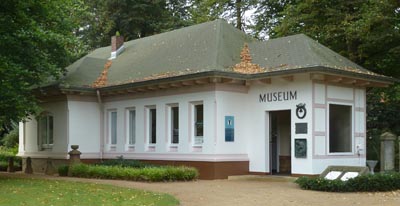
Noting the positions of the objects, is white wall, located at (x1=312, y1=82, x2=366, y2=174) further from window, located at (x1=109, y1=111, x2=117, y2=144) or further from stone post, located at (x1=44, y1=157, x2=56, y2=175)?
stone post, located at (x1=44, y1=157, x2=56, y2=175)

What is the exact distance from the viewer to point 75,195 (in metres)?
13.8

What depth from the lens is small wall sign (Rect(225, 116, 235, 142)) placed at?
66.9ft

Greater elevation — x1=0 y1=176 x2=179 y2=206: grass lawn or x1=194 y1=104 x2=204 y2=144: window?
x1=194 y1=104 x2=204 y2=144: window

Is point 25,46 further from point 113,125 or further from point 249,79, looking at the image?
point 249,79

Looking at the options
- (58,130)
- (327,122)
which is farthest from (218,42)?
(58,130)

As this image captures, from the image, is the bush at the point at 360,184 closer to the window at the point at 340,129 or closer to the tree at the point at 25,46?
the window at the point at 340,129

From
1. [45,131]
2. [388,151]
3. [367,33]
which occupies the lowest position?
[388,151]

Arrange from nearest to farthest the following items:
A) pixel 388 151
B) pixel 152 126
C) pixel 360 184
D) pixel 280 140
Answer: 1. pixel 360 184
2. pixel 388 151
3. pixel 280 140
4. pixel 152 126

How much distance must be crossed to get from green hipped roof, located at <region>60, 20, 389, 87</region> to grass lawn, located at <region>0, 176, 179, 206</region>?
262 inches

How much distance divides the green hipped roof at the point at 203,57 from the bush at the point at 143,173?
3.71m

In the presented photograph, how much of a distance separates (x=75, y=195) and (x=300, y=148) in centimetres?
851

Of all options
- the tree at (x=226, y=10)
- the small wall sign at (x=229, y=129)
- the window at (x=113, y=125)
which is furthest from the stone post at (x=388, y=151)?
the tree at (x=226, y=10)

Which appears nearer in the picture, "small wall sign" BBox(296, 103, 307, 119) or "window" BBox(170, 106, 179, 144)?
"small wall sign" BBox(296, 103, 307, 119)

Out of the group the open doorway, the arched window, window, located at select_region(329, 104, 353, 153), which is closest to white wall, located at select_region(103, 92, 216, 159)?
the arched window
